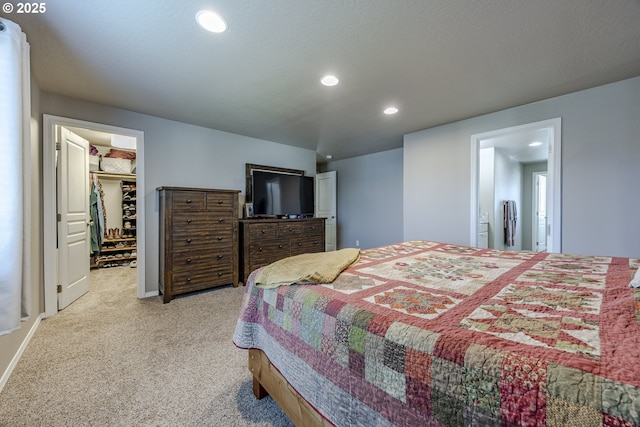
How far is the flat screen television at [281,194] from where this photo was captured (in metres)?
4.13

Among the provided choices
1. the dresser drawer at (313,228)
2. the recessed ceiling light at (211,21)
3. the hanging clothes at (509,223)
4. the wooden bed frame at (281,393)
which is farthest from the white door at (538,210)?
the recessed ceiling light at (211,21)

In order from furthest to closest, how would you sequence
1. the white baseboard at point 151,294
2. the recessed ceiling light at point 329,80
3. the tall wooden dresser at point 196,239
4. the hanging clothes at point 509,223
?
the hanging clothes at point 509,223, the white baseboard at point 151,294, the tall wooden dresser at point 196,239, the recessed ceiling light at point 329,80

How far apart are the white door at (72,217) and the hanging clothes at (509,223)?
7034mm

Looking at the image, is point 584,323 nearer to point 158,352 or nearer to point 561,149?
point 158,352

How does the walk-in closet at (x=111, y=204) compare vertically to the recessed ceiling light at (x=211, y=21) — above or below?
below

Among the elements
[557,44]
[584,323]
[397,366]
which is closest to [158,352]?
[397,366]

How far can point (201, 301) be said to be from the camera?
119 inches

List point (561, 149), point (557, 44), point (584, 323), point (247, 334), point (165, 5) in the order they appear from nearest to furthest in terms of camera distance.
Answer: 1. point (584, 323)
2. point (247, 334)
3. point (165, 5)
4. point (557, 44)
5. point (561, 149)

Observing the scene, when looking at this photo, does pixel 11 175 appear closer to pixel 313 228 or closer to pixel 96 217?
pixel 313 228

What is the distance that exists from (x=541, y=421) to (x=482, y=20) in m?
2.07

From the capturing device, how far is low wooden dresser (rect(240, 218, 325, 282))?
3701 millimetres

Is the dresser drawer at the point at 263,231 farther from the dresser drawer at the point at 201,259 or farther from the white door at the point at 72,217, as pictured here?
the white door at the point at 72,217

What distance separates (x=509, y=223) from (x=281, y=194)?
462cm

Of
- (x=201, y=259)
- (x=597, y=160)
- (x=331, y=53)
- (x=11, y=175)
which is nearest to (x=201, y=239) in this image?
(x=201, y=259)
